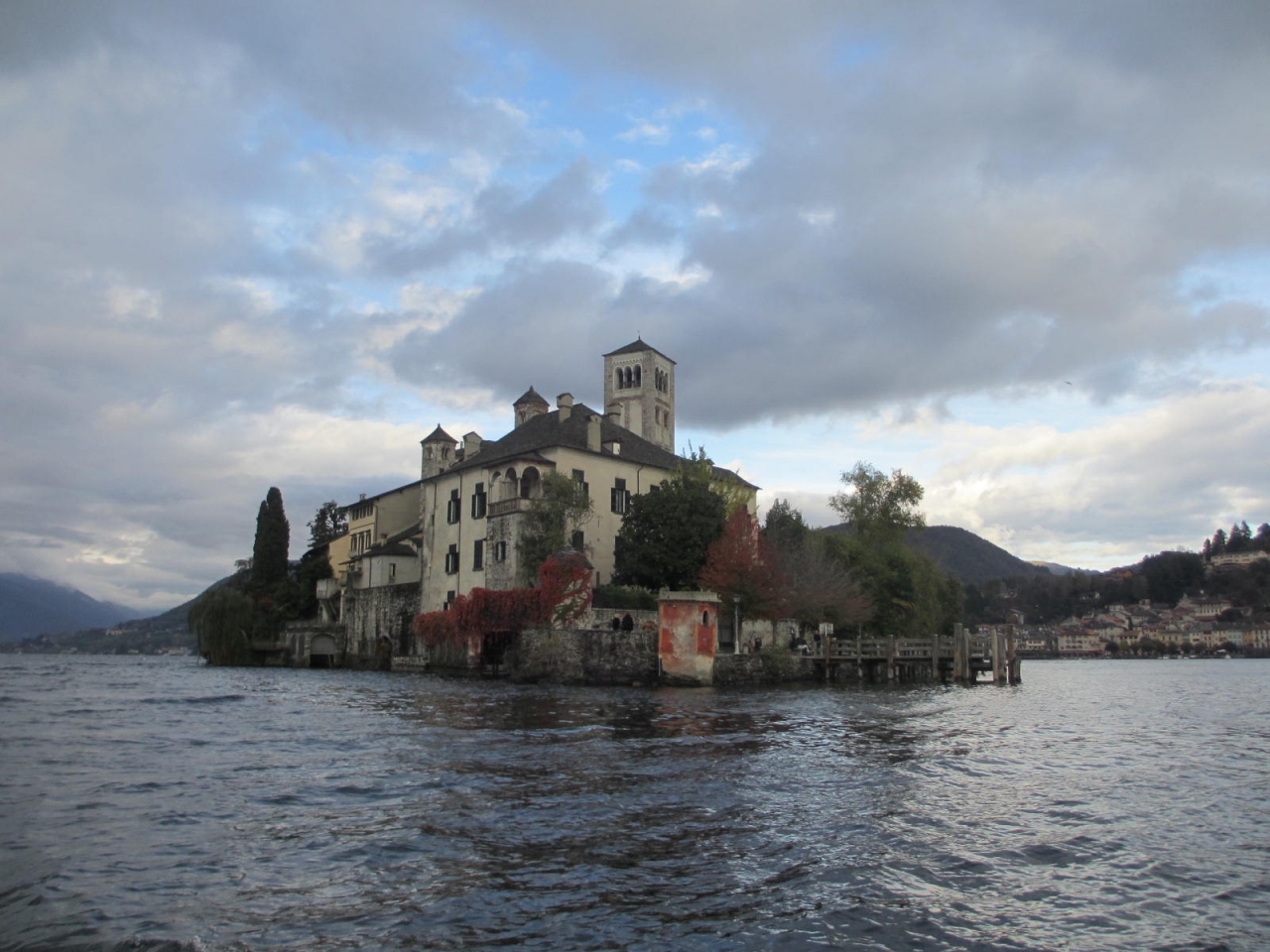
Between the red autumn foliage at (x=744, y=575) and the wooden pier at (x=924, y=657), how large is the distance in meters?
3.22

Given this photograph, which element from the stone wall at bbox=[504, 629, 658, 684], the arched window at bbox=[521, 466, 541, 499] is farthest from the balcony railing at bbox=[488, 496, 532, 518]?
the stone wall at bbox=[504, 629, 658, 684]

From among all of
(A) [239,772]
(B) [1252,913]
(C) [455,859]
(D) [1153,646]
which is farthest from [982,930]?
(D) [1153,646]

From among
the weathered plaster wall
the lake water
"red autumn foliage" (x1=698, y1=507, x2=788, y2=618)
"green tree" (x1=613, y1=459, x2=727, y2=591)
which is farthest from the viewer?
"green tree" (x1=613, y1=459, x2=727, y2=591)

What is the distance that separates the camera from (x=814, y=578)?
165 feet

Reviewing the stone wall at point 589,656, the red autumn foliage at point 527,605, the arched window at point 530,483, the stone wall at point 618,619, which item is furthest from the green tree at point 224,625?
the stone wall at point 618,619

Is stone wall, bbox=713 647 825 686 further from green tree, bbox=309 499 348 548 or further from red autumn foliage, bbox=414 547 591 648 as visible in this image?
green tree, bbox=309 499 348 548

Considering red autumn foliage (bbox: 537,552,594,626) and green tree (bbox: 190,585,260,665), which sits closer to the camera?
red autumn foliage (bbox: 537,552,594,626)

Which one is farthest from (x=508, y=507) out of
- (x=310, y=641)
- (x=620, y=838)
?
(x=620, y=838)

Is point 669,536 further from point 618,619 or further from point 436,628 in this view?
point 436,628

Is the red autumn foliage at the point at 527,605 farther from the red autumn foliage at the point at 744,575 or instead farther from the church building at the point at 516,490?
the red autumn foliage at the point at 744,575

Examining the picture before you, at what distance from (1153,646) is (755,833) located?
173600mm

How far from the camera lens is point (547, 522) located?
1891 inches

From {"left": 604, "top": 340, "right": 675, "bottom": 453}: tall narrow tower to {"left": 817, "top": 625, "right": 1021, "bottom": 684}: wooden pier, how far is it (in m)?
34.9

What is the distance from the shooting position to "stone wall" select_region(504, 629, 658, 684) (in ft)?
128
